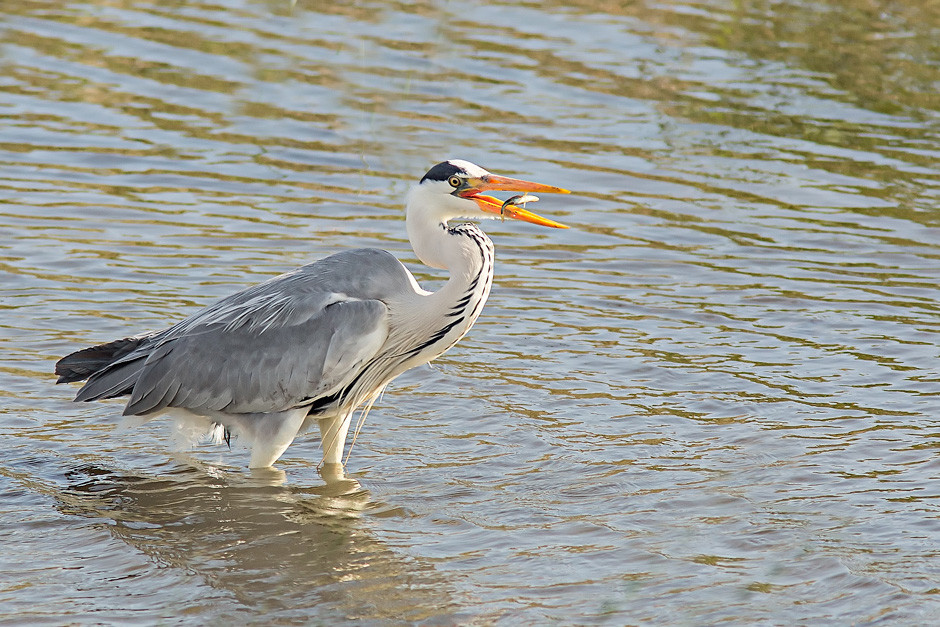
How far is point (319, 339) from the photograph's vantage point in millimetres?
6707

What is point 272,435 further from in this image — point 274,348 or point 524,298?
point 524,298

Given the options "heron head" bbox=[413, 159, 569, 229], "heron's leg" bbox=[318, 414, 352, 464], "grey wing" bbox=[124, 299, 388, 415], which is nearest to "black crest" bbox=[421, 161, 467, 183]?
"heron head" bbox=[413, 159, 569, 229]

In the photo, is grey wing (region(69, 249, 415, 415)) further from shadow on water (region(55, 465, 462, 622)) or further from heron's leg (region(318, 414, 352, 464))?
shadow on water (region(55, 465, 462, 622))

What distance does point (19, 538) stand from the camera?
596 centimetres

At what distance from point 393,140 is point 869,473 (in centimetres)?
614

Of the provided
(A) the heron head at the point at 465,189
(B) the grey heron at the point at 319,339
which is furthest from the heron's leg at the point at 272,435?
(A) the heron head at the point at 465,189

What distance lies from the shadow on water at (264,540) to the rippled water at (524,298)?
2 cm

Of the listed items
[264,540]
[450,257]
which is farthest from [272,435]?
[450,257]

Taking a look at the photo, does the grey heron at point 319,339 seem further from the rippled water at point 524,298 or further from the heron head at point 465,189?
the rippled water at point 524,298

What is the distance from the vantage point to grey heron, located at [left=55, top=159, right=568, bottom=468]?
668 centimetres

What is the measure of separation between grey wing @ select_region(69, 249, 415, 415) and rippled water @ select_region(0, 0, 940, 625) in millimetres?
420

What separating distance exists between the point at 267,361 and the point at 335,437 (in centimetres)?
55

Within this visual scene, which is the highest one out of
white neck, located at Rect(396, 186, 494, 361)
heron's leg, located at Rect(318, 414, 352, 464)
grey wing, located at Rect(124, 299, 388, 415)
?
white neck, located at Rect(396, 186, 494, 361)

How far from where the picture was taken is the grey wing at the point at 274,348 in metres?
6.71
